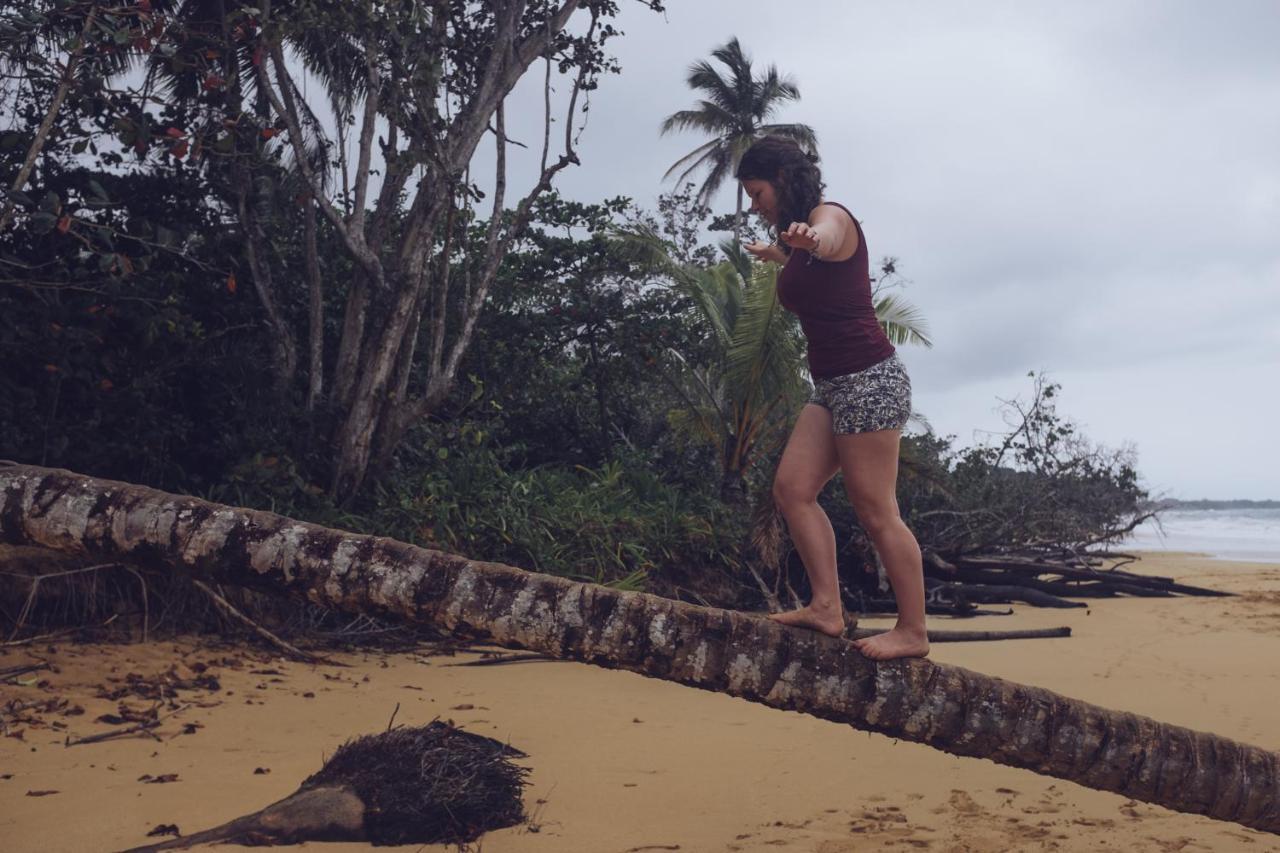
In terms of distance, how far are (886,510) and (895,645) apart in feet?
1.51

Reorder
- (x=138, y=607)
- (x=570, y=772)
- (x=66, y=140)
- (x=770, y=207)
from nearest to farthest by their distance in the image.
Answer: (x=770, y=207) < (x=570, y=772) < (x=138, y=607) < (x=66, y=140)

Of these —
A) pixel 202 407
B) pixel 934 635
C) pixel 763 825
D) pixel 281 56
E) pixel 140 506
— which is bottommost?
pixel 763 825

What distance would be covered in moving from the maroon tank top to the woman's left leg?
0.26 metres

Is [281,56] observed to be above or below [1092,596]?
above

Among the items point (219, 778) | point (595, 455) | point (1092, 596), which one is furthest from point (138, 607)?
point (1092, 596)

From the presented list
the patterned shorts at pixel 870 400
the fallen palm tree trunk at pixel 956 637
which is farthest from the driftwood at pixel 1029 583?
the patterned shorts at pixel 870 400

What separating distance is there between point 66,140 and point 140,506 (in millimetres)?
7680

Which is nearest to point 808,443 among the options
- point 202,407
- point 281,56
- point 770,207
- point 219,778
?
point 770,207

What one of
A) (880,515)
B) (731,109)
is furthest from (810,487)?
(731,109)

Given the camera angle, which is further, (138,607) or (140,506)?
(138,607)

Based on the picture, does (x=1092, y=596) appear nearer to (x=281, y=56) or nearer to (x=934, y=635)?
(x=934, y=635)

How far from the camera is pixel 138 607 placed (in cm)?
778

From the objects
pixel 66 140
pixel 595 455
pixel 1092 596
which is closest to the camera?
pixel 66 140

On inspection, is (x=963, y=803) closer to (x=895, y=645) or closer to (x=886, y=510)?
(x=895, y=645)
